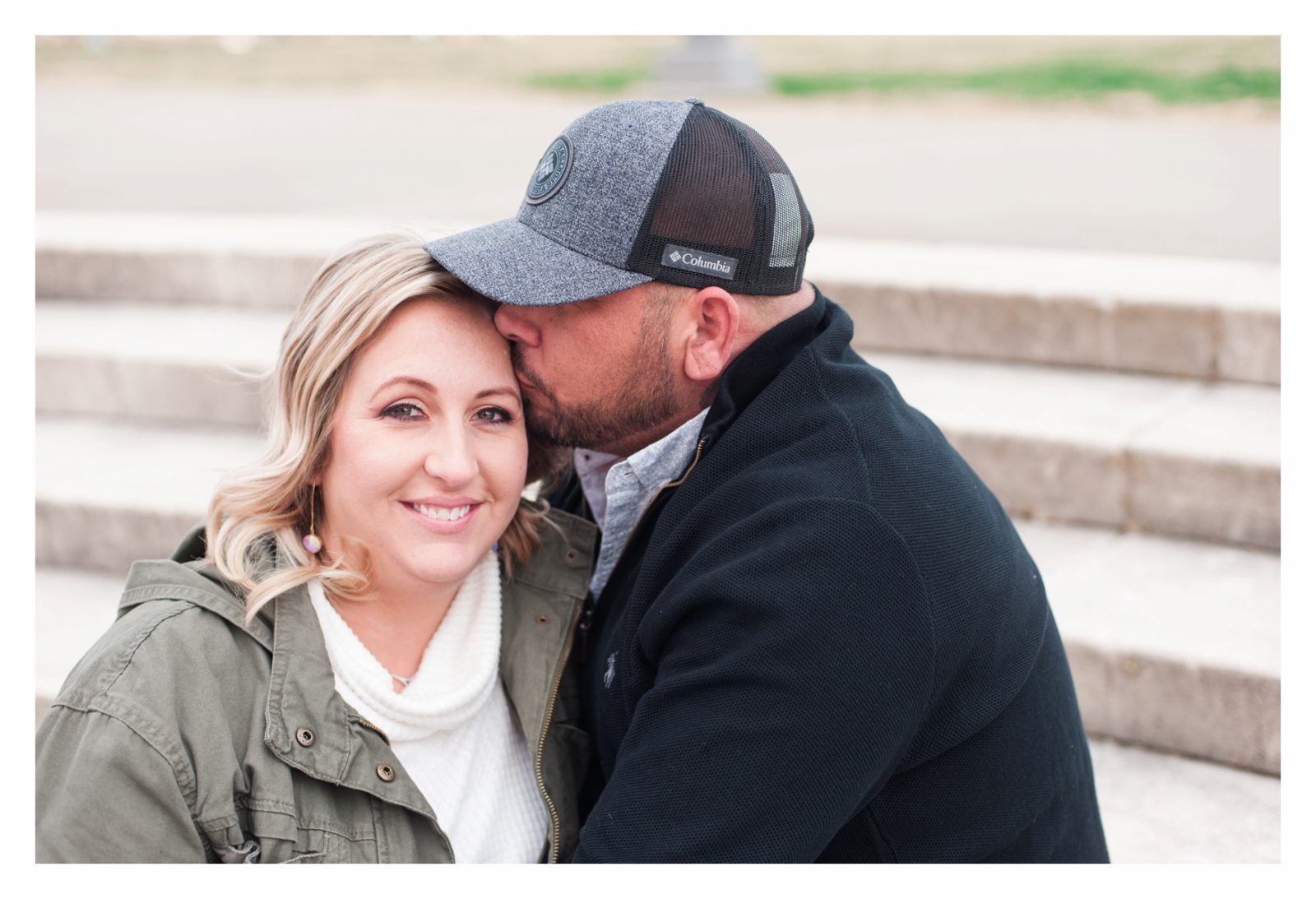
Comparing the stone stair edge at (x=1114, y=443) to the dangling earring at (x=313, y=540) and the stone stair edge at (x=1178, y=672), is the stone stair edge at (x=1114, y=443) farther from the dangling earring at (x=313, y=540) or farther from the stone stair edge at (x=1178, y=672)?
the dangling earring at (x=313, y=540)

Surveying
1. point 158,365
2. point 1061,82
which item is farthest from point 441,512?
point 1061,82

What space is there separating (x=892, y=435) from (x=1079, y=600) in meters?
1.42

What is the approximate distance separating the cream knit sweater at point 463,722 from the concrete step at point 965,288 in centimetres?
172

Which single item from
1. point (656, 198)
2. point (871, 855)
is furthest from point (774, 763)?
point (656, 198)

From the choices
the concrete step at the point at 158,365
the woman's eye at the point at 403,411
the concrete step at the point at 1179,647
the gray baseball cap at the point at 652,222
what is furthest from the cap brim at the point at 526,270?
the concrete step at the point at 158,365

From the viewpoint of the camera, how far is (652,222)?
2.02 m

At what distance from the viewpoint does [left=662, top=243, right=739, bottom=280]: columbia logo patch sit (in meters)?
2.03

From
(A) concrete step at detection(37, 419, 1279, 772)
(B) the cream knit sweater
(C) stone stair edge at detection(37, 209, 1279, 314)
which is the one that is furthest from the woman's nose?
(C) stone stair edge at detection(37, 209, 1279, 314)

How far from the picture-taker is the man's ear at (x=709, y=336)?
6.72 ft

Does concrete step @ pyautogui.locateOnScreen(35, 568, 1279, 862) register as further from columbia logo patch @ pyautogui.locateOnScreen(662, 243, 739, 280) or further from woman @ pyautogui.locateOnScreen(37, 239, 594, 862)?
columbia logo patch @ pyautogui.locateOnScreen(662, 243, 739, 280)

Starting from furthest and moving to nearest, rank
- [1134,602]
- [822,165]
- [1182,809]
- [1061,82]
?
[1061,82]
[822,165]
[1134,602]
[1182,809]

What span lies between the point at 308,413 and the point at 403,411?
6.3 inches

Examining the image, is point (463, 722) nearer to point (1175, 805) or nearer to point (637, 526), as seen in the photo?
point (637, 526)
